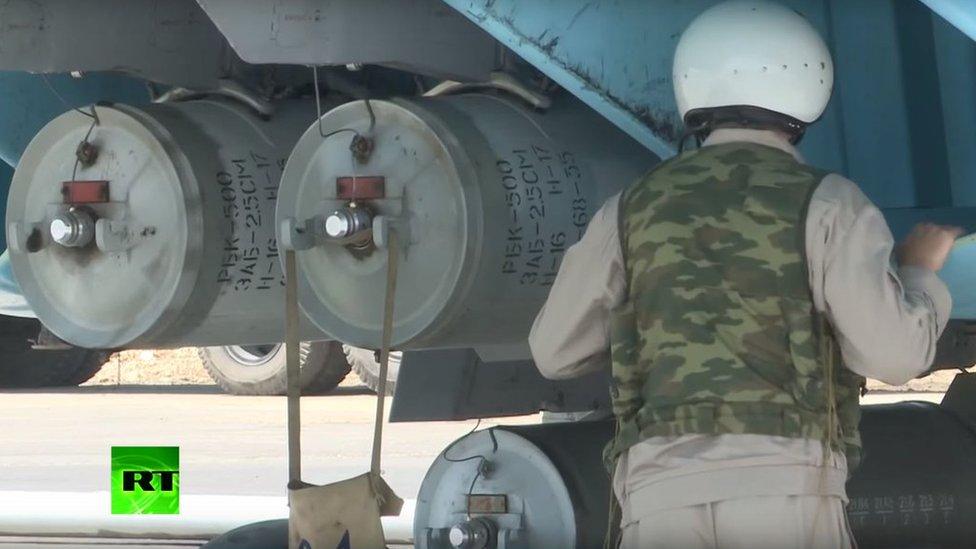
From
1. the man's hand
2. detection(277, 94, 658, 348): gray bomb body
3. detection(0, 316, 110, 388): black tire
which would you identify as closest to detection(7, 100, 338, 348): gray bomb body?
detection(277, 94, 658, 348): gray bomb body

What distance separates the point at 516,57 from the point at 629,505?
1.78 m

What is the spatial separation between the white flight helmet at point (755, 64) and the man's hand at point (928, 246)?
0.29 meters

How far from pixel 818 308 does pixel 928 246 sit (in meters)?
0.33

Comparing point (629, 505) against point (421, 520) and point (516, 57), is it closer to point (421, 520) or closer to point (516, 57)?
point (516, 57)

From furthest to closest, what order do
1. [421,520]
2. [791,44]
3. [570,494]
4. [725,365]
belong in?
[421,520] → [570,494] → [791,44] → [725,365]

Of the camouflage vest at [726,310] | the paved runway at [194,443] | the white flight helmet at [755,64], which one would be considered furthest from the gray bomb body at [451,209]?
the paved runway at [194,443]

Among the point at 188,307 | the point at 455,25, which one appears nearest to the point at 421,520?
the point at 188,307

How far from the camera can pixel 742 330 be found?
347 cm

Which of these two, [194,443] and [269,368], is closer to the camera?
[194,443]

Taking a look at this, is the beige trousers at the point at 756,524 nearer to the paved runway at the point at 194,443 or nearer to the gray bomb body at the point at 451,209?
the gray bomb body at the point at 451,209

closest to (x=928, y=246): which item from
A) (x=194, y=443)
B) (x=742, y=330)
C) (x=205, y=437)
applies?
(x=742, y=330)

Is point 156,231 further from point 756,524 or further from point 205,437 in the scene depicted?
point 205,437

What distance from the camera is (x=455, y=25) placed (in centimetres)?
494

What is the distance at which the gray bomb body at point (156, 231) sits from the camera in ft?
16.2
